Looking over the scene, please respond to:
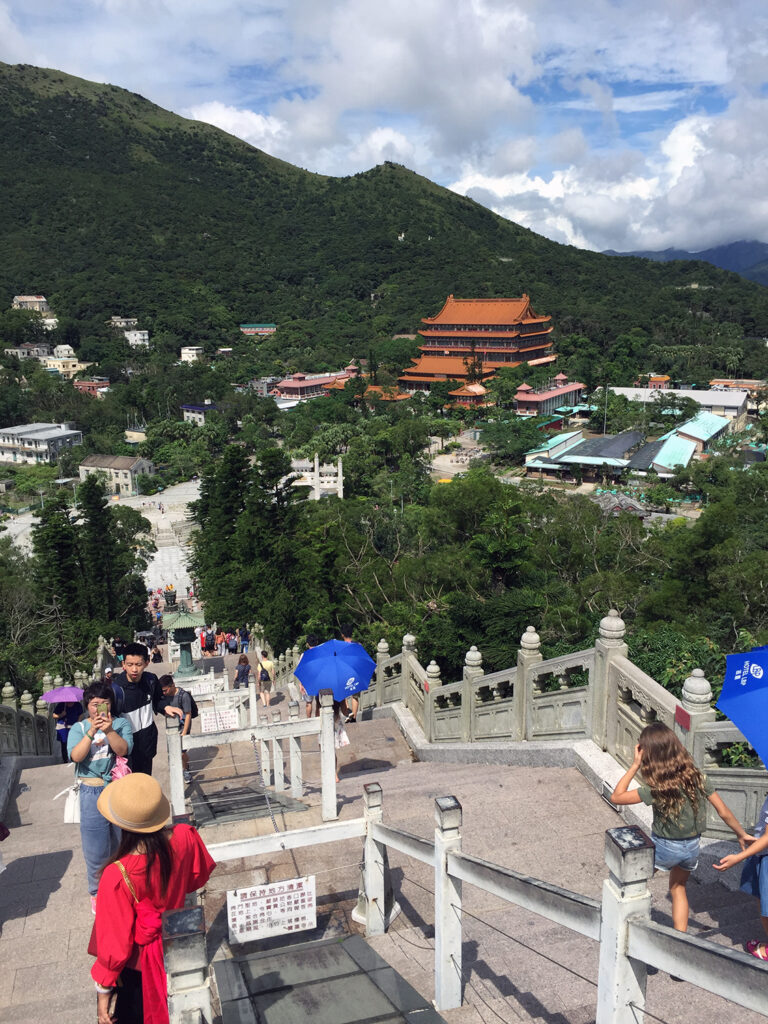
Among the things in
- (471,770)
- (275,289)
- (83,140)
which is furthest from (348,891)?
(83,140)

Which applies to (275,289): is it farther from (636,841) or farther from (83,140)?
(636,841)

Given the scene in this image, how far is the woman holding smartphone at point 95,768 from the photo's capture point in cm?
423

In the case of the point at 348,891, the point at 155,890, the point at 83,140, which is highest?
the point at 83,140

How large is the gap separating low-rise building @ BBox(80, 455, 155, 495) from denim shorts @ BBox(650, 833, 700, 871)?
2566 inches

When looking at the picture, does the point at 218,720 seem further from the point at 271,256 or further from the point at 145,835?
the point at 271,256

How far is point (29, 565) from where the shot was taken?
1363 inches

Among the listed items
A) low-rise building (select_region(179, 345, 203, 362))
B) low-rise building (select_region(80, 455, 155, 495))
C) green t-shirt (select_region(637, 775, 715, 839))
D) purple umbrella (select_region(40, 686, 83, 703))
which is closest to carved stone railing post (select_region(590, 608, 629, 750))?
green t-shirt (select_region(637, 775, 715, 839))

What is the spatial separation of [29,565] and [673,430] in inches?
1885

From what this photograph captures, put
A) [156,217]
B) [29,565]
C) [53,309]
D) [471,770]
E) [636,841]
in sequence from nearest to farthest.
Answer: [636,841], [471,770], [29,565], [53,309], [156,217]

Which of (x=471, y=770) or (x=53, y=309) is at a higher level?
(x=53, y=309)

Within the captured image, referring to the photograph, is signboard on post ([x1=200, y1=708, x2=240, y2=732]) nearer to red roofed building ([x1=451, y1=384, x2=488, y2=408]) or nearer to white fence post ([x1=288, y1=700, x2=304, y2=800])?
white fence post ([x1=288, y1=700, x2=304, y2=800])

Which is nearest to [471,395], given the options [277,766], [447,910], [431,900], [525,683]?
[525,683]

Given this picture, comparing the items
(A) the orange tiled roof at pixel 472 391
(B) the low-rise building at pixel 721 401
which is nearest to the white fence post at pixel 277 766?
(B) the low-rise building at pixel 721 401

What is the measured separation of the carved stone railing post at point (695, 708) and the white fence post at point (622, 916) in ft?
8.67
